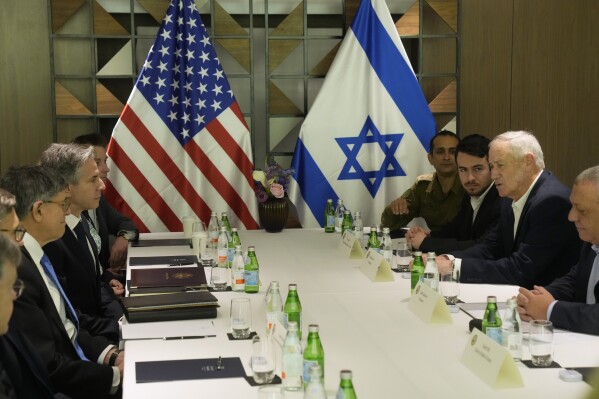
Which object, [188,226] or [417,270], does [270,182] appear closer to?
[188,226]

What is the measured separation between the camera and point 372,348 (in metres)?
2.63

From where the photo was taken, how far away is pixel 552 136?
6344mm

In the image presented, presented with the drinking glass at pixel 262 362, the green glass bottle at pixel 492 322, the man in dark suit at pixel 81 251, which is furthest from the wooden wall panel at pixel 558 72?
the drinking glass at pixel 262 362

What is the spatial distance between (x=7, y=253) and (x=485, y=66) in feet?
15.9

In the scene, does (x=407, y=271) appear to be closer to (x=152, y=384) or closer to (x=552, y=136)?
(x=152, y=384)

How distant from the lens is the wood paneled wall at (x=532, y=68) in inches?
245

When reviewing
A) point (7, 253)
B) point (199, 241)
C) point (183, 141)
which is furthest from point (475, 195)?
point (7, 253)

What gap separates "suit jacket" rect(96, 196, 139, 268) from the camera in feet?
16.5

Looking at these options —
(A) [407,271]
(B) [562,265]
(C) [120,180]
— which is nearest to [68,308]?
(A) [407,271]

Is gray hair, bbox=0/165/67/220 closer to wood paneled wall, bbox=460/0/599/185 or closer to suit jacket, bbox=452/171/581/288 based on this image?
suit jacket, bbox=452/171/581/288

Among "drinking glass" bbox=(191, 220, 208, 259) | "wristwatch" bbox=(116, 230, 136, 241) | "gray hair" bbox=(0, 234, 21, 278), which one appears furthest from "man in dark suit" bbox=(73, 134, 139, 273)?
"gray hair" bbox=(0, 234, 21, 278)

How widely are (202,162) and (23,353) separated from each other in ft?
11.5

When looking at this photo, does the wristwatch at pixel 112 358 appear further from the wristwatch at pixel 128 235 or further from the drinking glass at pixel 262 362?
the wristwatch at pixel 128 235

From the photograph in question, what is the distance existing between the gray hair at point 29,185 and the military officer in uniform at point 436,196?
2.77 metres
